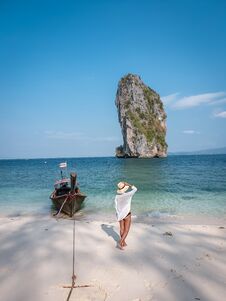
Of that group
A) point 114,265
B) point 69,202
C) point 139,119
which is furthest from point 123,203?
point 139,119

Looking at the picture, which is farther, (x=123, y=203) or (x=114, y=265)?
(x=123, y=203)

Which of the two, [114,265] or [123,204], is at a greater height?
[123,204]

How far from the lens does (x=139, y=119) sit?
116 m

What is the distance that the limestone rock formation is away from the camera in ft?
370

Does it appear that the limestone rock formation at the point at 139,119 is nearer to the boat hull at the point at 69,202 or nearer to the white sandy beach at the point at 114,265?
the boat hull at the point at 69,202

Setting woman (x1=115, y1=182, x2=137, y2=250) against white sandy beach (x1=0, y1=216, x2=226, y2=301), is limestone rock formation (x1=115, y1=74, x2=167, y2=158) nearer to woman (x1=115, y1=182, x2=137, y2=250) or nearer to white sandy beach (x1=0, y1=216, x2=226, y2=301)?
white sandy beach (x1=0, y1=216, x2=226, y2=301)

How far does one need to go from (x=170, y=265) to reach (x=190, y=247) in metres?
1.63

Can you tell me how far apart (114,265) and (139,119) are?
111 meters

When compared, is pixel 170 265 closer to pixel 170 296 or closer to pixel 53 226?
pixel 170 296

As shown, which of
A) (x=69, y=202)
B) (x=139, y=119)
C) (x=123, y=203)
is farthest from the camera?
(x=139, y=119)

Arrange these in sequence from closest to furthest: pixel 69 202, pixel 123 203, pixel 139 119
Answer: pixel 123 203
pixel 69 202
pixel 139 119

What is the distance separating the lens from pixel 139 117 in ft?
383

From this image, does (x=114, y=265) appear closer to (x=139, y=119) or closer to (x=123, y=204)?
(x=123, y=204)

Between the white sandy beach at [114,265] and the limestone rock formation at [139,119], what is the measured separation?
10308 cm
